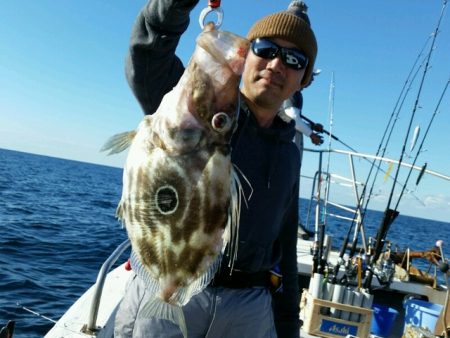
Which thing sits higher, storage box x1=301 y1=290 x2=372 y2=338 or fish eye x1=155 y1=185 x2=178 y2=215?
fish eye x1=155 y1=185 x2=178 y2=215

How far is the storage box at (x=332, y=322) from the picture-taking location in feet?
19.2

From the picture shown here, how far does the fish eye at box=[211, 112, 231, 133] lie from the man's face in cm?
82

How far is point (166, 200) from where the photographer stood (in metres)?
1.90

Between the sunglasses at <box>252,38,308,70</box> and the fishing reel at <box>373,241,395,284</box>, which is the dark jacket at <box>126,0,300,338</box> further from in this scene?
the fishing reel at <box>373,241,395,284</box>

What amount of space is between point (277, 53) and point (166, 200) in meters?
1.22

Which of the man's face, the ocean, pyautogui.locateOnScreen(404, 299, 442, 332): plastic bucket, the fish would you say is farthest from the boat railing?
pyautogui.locateOnScreen(404, 299, 442, 332): plastic bucket

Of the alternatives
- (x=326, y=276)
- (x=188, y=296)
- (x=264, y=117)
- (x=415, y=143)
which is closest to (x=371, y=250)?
(x=326, y=276)

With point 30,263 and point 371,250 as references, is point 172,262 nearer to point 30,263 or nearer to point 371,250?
point 371,250

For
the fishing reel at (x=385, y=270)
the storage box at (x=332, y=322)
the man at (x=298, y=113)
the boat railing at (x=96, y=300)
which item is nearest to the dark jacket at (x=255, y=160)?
the boat railing at (x=96, y=300)

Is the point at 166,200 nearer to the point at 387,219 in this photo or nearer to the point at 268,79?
the point at 268,79

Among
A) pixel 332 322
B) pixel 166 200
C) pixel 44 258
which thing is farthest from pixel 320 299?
pixel 44 258

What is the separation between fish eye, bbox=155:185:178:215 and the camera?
6.18 feet

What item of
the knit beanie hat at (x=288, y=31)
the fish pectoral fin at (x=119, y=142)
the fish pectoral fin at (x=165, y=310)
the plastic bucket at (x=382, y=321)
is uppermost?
the knit beanie hat at (x=288, y=31)

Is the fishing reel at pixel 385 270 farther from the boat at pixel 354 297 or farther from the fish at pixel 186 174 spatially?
the fish at pixel 186 174
